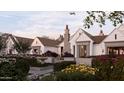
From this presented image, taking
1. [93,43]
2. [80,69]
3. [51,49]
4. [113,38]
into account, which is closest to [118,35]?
[113,38]

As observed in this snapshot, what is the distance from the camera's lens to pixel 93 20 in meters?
14.3

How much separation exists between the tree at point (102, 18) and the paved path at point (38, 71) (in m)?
1.00

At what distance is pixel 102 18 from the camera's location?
14.2 metres

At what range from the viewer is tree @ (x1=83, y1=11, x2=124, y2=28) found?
14.1 meters

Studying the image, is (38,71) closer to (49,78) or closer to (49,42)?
(49,78)

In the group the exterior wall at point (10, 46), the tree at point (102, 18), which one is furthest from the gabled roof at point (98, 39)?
the exterior wall at point (10, 46)

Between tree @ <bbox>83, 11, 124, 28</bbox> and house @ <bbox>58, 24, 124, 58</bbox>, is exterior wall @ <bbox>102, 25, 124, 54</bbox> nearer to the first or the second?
house @ <bbox>58, 24, 124, 58</bbox>

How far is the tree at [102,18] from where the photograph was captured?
1413 centimetres

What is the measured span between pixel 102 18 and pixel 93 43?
47 centimetres

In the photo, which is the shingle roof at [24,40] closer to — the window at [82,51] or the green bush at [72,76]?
the green bush at [72,76]
